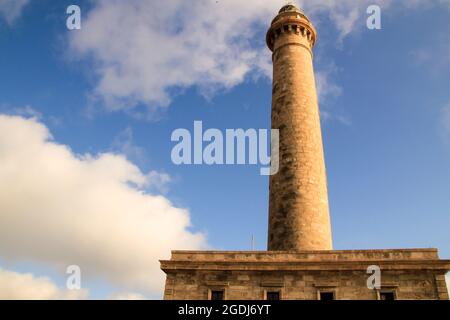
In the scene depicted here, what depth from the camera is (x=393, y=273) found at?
16.4m

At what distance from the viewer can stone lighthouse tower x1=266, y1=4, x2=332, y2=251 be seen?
19531 mm

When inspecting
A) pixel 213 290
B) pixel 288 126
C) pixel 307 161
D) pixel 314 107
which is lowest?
pixel 213 290

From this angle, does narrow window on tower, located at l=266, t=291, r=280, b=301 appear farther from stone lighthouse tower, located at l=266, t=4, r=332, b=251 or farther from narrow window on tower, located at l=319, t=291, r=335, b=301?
stone lighthouse tower, located at l=266, t=4, r=332, b=251

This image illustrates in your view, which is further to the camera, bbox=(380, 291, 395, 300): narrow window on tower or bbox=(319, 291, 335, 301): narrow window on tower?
bbox=(319, 291, 335, 301): narrow window on tower

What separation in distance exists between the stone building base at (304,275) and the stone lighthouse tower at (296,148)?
222 cm

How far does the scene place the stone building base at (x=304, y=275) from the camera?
16203 mm

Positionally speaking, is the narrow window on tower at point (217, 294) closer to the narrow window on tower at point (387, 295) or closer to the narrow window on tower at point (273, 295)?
the narrow window on tower at point (273, 295)

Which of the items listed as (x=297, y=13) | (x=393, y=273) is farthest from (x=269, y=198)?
(x=297, y=13)

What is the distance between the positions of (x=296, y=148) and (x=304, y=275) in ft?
23.3

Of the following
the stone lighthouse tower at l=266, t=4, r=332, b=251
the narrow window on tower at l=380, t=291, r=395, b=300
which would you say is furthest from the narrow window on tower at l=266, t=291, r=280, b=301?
the narrow window on tower at l=380, t=291, r=395, b=300

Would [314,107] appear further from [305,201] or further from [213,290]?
[213,290]

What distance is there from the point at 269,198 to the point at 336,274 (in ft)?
19.5

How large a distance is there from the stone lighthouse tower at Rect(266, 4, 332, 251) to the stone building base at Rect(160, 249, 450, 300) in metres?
2.22

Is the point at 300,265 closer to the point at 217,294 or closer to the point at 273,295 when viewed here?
the point at 273,295
